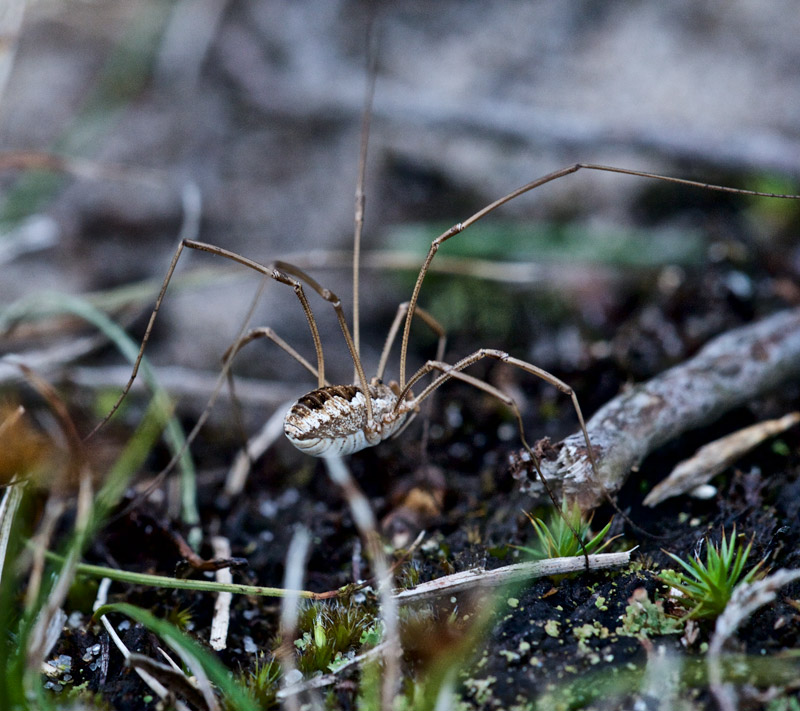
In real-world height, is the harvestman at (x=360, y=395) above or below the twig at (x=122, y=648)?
above

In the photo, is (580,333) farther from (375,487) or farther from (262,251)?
(262,251)

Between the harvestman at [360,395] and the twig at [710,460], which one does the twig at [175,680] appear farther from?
the twig at [710,460]

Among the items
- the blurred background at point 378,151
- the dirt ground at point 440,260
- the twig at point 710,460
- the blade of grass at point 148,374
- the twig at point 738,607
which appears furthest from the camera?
the blurred background at point 378,151

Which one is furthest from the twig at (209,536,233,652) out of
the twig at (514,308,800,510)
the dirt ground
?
the twig at (514,308,800,510)

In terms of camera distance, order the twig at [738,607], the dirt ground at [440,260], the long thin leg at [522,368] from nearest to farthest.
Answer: the twig at [738,607] → the dirt ground at [440,260] → the long thin leg at [522,368]

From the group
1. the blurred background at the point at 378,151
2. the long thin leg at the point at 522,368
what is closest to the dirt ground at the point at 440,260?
the blurred background at the point at 378,151

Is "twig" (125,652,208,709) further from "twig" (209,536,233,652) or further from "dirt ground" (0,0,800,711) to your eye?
"twig" (209,536,233,652)
